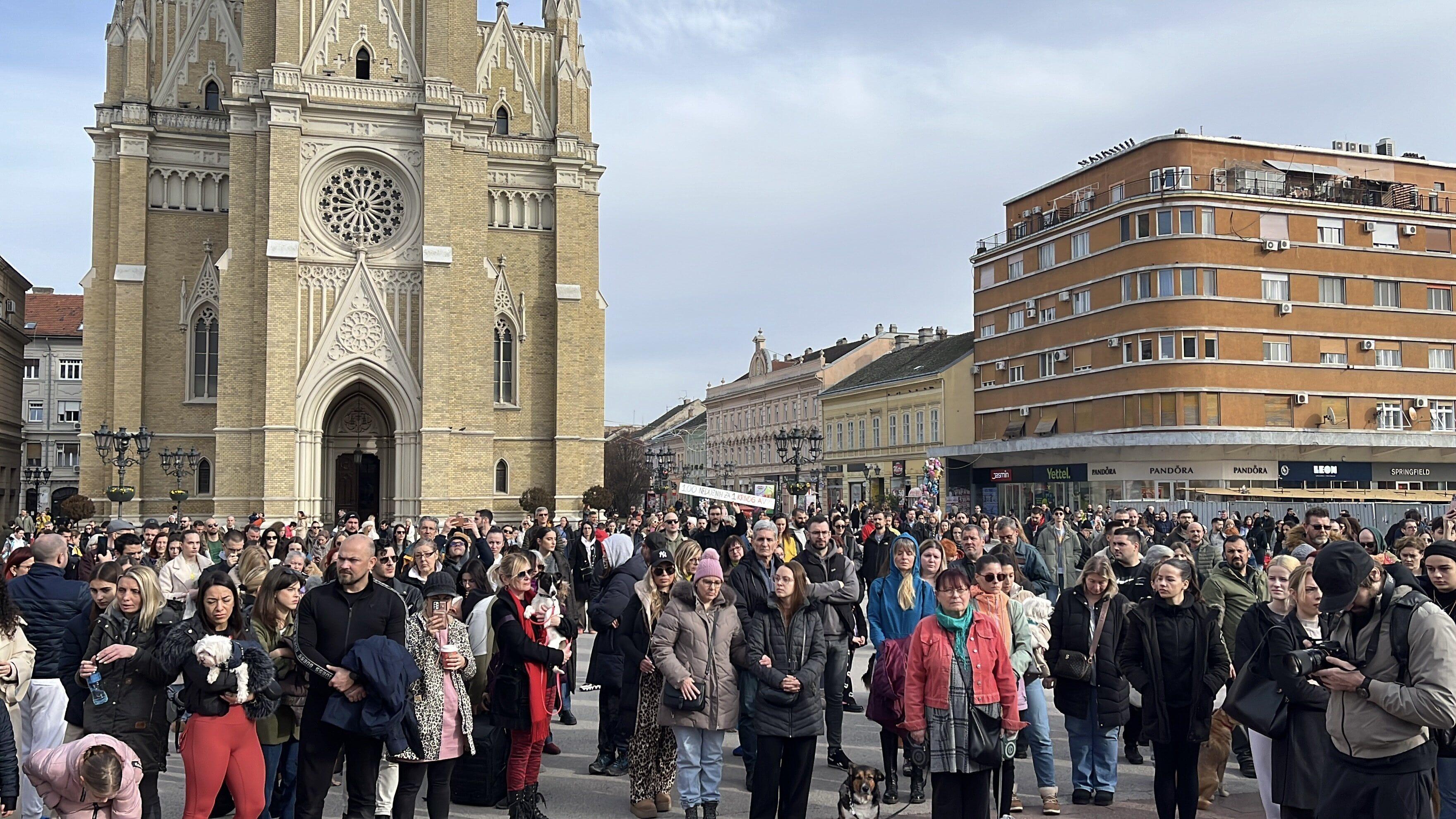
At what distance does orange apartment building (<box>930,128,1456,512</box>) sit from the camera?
148ft

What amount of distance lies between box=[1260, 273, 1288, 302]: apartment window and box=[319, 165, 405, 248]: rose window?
31951 mm

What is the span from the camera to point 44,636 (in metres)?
7.22

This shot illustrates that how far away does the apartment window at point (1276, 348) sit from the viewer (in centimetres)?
4566

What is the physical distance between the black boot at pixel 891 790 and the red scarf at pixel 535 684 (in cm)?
229

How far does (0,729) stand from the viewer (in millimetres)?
5680

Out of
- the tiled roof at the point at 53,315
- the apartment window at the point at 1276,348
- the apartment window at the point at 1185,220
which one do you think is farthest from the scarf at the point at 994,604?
the tiled roof at the point at 53,315

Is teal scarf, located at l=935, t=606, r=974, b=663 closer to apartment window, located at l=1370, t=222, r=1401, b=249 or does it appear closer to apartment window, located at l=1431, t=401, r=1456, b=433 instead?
apartment window, located at l=1370, t=222, r=1401, b=249

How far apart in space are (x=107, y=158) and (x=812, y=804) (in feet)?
126

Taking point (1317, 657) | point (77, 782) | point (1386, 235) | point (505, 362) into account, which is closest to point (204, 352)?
point (505, 362)

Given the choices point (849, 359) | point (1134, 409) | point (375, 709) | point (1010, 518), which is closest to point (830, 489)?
point (849, 359)

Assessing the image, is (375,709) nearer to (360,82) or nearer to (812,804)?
(812,804)

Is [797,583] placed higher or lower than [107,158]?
lower

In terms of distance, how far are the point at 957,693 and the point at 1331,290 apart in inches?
1825

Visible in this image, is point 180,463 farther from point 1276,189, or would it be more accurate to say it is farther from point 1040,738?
point 1276,189
